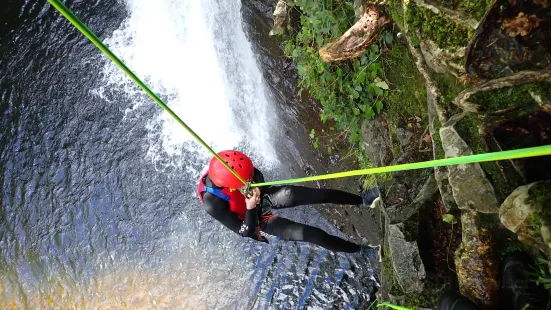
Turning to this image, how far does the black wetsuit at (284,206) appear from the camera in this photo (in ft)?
12.9

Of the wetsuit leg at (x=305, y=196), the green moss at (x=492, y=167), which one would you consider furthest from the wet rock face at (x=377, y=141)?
the green moss at (x=492, y=167)

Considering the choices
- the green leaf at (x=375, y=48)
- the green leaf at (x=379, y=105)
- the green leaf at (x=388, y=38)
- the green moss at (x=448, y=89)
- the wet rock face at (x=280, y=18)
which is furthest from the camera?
the wet rock face at (x=280, y=18)

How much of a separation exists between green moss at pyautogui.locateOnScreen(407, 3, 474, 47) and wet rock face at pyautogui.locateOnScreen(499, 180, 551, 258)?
3.17ft

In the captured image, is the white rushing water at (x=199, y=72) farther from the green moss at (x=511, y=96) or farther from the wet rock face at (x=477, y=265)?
the green moss at (x=511, y=96)

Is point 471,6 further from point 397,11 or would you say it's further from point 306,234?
point 306,234

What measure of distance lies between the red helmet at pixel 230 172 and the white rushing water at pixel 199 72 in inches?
76.0

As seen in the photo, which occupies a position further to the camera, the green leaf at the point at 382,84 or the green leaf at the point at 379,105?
the green leaf at the point at 379,105

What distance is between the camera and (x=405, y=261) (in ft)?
10.4

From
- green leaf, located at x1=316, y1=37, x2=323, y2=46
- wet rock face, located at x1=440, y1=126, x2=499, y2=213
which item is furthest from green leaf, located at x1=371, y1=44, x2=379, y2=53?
wet rock face, located at x1=440, y1=126, x2=499, y2=213

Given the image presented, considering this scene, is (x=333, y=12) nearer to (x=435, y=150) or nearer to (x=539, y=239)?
(x=435, y=150)

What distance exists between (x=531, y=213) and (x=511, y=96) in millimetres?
628

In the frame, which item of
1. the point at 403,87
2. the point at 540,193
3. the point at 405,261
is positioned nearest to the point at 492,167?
the point at 540,193

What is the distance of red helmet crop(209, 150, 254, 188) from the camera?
358 centimetres

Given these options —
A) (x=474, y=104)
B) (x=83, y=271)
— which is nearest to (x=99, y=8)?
(x=83, y=271)
